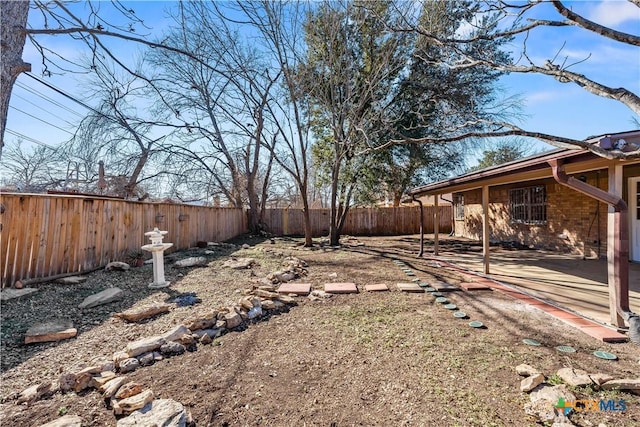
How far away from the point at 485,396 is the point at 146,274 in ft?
16.8

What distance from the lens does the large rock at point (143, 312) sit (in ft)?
10.4

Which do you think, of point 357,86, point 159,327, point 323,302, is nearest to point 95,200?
point 159,327

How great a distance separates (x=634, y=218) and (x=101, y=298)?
9.02 m

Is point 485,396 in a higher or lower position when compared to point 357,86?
lower

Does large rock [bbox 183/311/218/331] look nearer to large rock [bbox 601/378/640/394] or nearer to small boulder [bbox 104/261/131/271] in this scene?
small boulder [bbox 104/261/131/271]

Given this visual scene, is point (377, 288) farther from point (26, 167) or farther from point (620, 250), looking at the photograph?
point (26, 167)

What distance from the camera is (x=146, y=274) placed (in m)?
5.11

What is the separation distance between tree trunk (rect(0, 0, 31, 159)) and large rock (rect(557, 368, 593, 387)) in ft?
12.6

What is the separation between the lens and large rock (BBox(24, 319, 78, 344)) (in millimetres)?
2645

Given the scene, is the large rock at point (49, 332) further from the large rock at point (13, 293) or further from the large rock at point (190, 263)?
the large rock at point (190, 263)

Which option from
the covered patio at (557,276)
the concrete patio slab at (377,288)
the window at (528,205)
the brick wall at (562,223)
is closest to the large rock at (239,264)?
the concrete patio slab at (377,288)

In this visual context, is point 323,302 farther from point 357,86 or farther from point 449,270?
point 357,86

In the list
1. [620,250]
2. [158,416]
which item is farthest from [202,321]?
[620,250]

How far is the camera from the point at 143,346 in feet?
7.98
